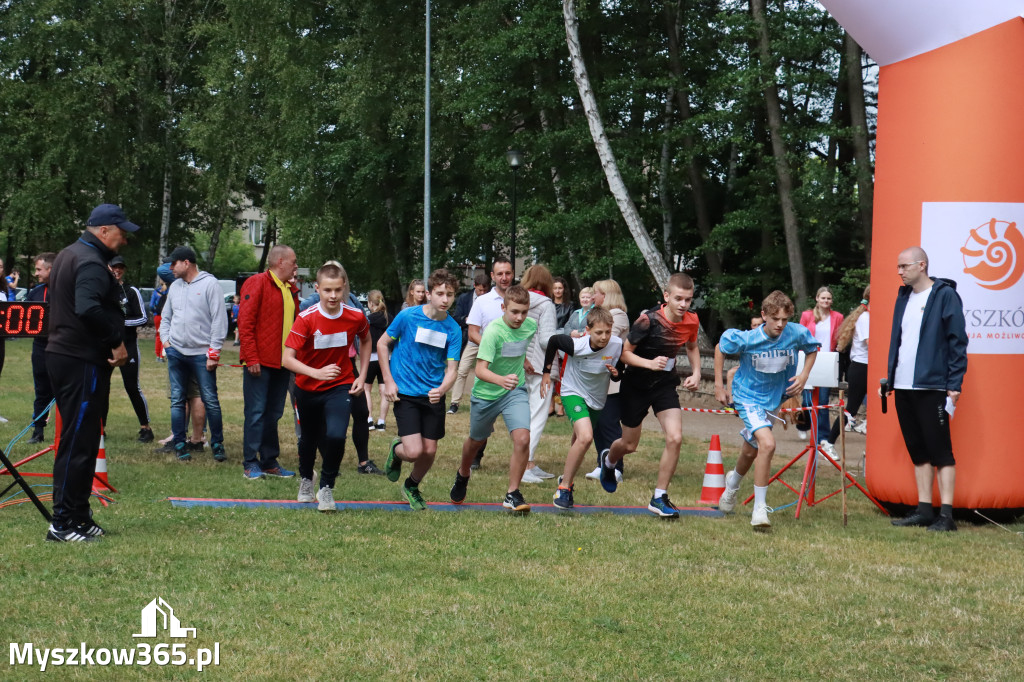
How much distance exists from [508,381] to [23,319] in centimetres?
371

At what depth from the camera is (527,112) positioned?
95.2 feet

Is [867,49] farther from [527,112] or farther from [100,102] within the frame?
[100,102]

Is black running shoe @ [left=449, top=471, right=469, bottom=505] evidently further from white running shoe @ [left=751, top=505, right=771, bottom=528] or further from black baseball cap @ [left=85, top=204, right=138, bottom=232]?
black baseball cap @ [left=85, top=204, right=138, bottom=232]

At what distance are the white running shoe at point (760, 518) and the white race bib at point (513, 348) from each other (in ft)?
7.08

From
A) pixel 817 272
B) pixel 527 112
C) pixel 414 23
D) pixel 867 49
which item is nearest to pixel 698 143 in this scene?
pixel 817 272

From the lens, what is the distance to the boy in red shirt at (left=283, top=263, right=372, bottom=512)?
26.0ft

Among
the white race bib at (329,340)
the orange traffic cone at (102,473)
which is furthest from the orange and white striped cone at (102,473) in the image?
the white race bib at (329,340)

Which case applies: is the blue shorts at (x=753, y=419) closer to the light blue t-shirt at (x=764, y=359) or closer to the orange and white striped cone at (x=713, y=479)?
the light blue t-shirt at (x=764, y=359)

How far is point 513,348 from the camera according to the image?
8297mm

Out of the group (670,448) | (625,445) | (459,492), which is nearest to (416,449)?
(459,492)

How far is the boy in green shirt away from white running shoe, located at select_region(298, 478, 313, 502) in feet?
4.37

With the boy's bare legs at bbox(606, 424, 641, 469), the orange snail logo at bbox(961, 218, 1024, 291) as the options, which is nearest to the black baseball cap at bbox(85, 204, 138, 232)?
the boy's bare legs at bbox(606, 424, 641, 469)

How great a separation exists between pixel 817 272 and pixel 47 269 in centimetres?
1711

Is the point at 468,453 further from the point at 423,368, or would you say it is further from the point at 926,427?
the point at 926,427
